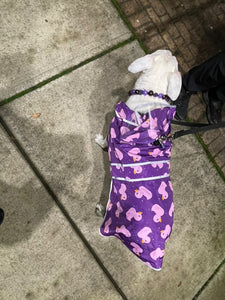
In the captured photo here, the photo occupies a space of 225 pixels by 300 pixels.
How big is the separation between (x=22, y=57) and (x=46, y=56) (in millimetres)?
277

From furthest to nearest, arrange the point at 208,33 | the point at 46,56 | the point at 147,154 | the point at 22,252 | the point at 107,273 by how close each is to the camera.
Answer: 1. the point at 208,33
2. the point at 46,56
3. the point at 107,273
4. the point at 22,252
5. the point at 147,154

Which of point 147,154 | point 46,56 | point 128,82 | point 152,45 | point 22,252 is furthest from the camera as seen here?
point 152,45

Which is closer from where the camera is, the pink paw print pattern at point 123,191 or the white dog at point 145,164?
the white dog at point 145,164

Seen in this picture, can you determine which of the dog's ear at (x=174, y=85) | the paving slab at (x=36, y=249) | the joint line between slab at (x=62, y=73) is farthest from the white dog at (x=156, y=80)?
the paving slab at (x=36, y=249)

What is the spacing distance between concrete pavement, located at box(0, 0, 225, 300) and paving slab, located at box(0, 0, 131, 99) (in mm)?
12

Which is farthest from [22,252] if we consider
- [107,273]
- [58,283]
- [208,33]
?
[208,33]

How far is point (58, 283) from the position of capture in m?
2.85

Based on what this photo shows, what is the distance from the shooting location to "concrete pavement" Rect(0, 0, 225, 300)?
9.37ft

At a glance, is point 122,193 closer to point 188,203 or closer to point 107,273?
point 107,273

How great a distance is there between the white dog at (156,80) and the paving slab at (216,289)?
90.3 inches

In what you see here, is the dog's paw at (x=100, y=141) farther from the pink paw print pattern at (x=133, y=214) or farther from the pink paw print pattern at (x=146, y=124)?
the pink paw print pattern at (x=133, y=214)

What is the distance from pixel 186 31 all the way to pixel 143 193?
9.05ft

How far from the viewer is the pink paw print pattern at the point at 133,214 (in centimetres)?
238

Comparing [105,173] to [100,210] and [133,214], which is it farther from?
[133,214]
